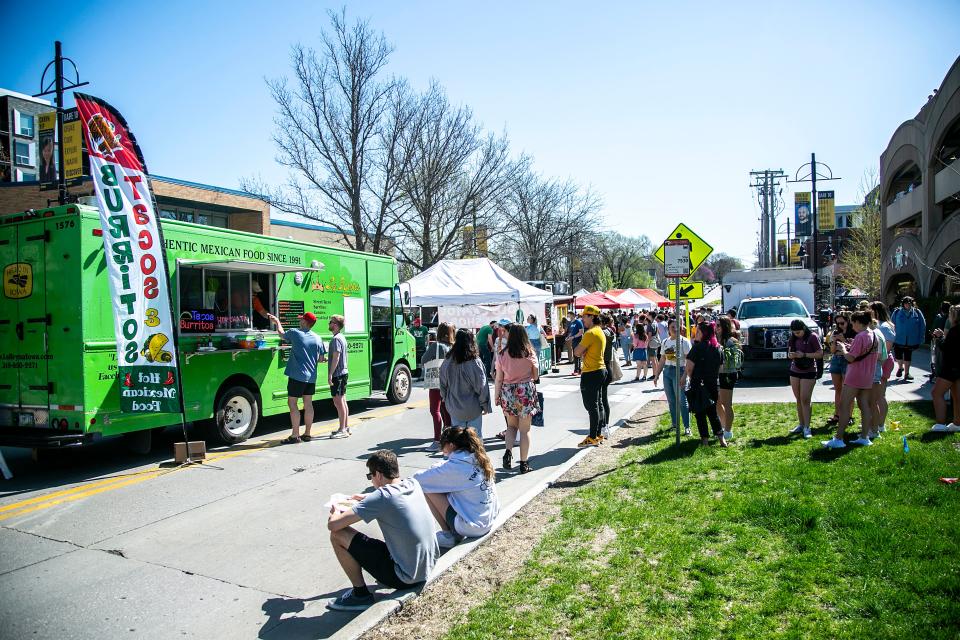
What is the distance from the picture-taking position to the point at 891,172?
36.8m

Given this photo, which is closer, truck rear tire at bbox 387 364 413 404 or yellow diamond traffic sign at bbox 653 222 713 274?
yellow diamond traffic sign at bbox 653 222 713 274

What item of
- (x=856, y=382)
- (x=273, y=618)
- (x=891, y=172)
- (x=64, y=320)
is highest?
(x=891, y=172)

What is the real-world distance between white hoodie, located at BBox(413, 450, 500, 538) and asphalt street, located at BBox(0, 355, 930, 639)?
1.00 metres

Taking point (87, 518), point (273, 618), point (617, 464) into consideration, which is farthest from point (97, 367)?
point (617, 464)

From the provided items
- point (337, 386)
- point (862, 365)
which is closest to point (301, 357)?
point (337, 386)

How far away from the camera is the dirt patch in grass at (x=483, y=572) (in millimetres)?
3947

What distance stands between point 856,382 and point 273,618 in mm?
6967

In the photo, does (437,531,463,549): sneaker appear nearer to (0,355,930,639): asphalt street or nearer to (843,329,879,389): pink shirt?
(0,355,930,639): asphalt street

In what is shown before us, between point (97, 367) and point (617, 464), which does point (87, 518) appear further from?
point (617, 464)

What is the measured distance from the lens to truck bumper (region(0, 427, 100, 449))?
7.29 m

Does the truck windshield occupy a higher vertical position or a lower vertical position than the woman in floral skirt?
higher

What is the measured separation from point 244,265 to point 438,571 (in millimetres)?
6099

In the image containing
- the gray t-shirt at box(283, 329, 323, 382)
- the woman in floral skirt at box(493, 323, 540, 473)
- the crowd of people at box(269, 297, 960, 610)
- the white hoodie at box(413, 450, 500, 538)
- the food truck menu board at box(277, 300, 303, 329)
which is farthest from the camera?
the food truck menu board at box(277, 300, 303, 329)

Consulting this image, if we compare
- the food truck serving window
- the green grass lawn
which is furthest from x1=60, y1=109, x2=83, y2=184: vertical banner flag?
the green grass lawn
